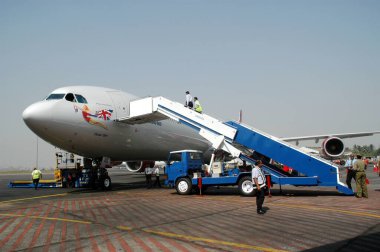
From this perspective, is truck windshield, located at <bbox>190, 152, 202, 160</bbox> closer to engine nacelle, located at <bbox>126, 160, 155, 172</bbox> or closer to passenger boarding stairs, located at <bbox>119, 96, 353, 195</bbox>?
passenger boarding stairs, located at <bbox>119, 96, 353, 195</bbox>

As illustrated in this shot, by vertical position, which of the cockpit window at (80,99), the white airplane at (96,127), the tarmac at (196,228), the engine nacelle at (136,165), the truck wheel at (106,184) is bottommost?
the tarmac at (196,228)

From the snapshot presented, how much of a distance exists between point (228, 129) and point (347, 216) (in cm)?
788

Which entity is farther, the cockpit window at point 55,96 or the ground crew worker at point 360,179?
the cockpit window at point 55,96

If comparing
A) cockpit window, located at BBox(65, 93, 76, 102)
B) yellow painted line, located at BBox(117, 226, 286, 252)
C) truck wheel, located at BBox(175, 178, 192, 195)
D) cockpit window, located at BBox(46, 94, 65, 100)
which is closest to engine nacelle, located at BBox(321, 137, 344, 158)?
truck wheel, located at BBox(175, 178, 192, 195)

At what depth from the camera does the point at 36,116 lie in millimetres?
16422

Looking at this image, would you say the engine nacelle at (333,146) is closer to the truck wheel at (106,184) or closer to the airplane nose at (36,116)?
the truck wheel at (106,184)

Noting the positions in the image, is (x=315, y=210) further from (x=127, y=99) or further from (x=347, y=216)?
(x=127, y=99)

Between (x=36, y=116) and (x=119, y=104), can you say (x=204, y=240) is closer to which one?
(x=36, y=116)

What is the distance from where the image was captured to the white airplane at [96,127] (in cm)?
1678

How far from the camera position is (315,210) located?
→ 10.8 meters

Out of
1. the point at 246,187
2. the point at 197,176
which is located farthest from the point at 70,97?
the point at 246,187

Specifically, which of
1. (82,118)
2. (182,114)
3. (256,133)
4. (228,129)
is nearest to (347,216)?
(256,133)

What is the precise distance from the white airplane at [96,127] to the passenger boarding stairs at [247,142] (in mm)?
1016

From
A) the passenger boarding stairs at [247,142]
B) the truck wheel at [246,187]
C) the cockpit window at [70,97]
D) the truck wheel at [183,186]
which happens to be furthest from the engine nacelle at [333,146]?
the cockpit window at [70,97]
